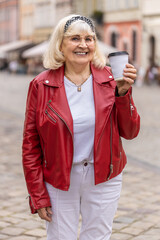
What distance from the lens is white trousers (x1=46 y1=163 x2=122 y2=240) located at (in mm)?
3055

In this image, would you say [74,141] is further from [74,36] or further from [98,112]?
[74,36]

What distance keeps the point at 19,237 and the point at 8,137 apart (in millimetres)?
6092

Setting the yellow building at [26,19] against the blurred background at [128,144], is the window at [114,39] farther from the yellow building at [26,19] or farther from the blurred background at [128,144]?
the yellow building at [26,19]

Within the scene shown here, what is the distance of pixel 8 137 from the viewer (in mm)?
10750

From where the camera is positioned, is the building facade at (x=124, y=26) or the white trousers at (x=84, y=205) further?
the building facade at (x=124, y=26)

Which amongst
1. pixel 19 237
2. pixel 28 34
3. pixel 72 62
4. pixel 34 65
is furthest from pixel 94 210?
pixel 28 34

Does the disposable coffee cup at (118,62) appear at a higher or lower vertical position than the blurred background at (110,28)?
higher

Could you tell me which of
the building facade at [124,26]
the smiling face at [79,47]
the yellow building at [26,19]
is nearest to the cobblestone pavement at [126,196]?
the smiling face at [79,47]

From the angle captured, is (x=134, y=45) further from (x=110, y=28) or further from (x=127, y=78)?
(x=127, y=78)

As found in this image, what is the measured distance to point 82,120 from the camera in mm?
2996

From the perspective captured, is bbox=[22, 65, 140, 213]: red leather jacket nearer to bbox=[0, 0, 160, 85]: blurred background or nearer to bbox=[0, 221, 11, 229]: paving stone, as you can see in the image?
bbox=[0, 221, 11, 229]: paving stone

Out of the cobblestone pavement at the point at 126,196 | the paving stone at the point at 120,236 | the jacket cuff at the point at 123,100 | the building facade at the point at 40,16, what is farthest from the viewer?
the building facade at the point at 40,16

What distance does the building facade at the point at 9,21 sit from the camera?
2763 inches

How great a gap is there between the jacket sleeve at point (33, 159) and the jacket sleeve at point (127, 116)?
18.2 inches
